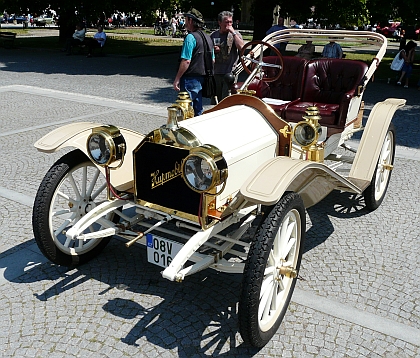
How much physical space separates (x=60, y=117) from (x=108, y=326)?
253 inches

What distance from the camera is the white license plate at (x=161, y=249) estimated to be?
3.01 m

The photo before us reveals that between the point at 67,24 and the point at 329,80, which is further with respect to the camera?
the point at 67,24

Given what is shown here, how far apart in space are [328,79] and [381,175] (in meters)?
1.48

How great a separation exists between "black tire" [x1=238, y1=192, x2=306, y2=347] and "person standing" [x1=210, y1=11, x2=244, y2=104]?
4.14 metres

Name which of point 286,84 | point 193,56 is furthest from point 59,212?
point 286,84

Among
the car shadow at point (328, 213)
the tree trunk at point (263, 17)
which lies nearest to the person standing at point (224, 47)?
the car shadow at point (328, 213)

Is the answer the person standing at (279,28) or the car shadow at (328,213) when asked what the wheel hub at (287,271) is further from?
the person standing at (279,28)

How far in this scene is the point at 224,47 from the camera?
279 inches

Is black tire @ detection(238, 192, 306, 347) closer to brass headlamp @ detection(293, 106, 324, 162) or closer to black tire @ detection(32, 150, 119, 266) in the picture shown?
brass headlamp @ detection(293, 106, 324, 162)

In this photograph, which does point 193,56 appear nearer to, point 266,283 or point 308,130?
point 308,130

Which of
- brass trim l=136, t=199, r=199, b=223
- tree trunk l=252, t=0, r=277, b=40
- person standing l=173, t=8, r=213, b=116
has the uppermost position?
tree trunk l=252, t=0, r=277, b=40

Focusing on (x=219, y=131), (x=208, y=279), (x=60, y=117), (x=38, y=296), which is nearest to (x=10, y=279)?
(x=38, y=296)

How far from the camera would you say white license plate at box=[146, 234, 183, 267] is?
9.88 ft

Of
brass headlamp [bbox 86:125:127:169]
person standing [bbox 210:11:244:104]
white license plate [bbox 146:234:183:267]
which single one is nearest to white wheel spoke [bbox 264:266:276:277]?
white license plate [bbox 146:234:183:267]
